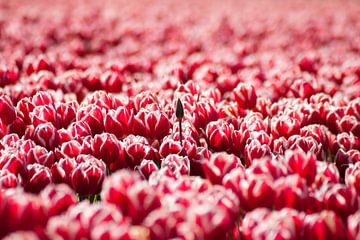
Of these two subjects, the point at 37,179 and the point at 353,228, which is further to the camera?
the point at 37,179

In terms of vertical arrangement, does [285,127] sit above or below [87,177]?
below

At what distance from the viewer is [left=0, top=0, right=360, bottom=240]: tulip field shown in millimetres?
1350

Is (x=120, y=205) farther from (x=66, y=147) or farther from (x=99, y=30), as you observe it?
(x=99, y=30)

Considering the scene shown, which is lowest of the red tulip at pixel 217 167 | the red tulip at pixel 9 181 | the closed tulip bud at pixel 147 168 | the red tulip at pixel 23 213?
the closed tulip bud at pixel 147 168

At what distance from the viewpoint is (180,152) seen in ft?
6.50

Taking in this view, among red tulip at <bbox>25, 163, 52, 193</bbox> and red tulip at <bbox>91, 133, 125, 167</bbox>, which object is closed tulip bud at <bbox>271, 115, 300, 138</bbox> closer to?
red tulip at <bbox>91, 133, 125, 167</bbox>

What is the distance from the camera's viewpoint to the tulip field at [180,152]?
1350 millimetres

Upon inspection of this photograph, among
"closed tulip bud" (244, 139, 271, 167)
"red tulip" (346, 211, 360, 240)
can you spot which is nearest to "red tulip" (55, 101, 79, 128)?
"closed tulip bud" (244, 139, 271, 167)

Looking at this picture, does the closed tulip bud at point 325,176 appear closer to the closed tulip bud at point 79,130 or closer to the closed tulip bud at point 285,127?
the closed tulip bud at point 285,127

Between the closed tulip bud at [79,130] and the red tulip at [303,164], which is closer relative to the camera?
the red tulip at [303,164]

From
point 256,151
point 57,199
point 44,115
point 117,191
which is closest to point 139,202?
point 117,191

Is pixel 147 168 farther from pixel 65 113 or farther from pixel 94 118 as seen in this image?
pixel 65 113

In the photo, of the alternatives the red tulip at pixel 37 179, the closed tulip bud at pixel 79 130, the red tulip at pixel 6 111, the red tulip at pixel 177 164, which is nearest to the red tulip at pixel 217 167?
the red tulip at pixel 177 164

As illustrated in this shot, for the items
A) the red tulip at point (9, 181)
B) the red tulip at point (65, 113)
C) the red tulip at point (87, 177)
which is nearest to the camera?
the red tulip at point (9, 181)
